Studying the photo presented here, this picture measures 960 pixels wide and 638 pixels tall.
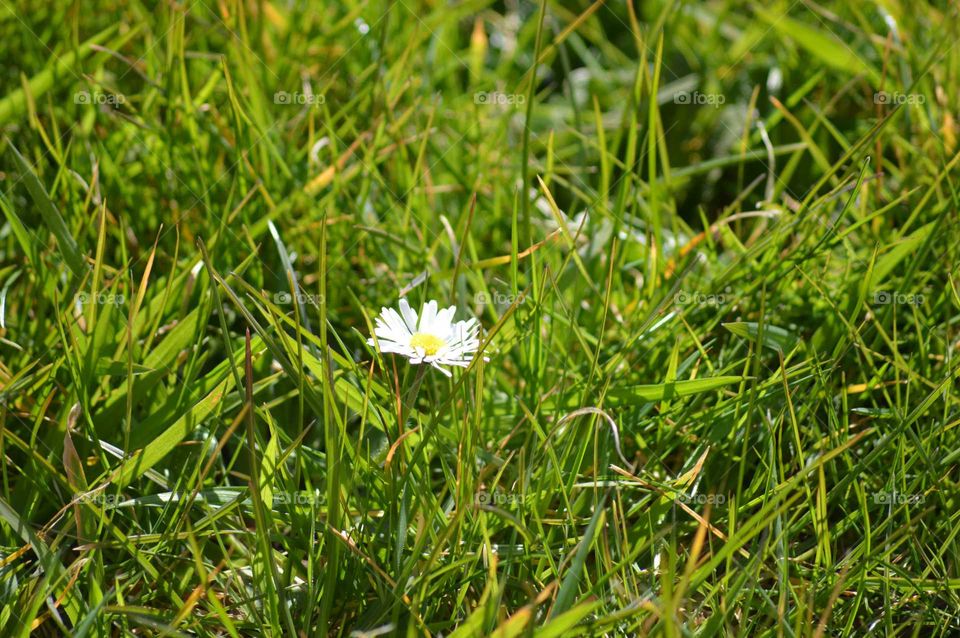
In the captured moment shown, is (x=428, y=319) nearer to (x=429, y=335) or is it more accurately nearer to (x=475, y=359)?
(x=429, y=335)

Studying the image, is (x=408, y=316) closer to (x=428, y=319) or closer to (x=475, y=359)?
(x=428, y=319)

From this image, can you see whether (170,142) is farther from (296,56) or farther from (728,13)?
(728,13)

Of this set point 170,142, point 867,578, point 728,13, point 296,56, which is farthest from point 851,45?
point 170,142

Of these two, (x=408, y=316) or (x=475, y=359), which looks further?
(x=408, y=316)

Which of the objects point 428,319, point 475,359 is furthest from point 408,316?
point 475,359

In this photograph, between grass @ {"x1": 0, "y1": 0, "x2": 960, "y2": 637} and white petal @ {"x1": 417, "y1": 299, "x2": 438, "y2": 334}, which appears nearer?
grass @ {"x1": 0, "y1": 0, "x2": 960, "y2": 637}
